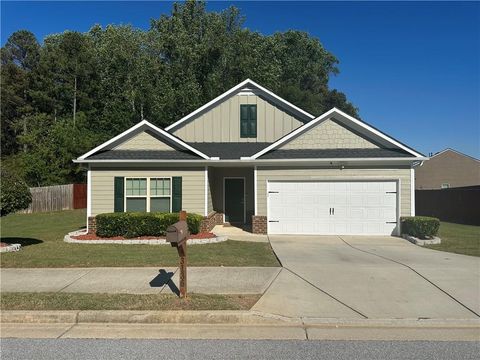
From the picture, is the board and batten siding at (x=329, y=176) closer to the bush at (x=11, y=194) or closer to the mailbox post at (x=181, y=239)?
the bush at (x=11, y=194)

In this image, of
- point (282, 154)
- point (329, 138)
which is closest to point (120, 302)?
point (282, 154)

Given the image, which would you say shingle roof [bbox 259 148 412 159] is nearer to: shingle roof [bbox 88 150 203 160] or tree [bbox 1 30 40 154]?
shingle roof [bbox 88 150 203 160]

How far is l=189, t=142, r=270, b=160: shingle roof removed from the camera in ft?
59.7

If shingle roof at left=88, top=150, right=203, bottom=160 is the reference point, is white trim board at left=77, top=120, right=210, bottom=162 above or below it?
above

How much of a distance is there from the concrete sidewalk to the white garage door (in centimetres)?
689

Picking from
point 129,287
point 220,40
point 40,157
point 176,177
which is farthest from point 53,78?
point 129,287

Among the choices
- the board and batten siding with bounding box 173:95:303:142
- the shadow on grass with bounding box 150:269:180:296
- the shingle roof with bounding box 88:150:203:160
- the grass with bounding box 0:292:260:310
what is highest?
the board and batten siding with bounding box 173:95:303:142

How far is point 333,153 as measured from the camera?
16.6 metres

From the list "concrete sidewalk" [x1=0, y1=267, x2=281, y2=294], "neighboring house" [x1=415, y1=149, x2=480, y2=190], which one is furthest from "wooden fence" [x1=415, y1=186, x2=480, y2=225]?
"concrete sidewalk" [x1=0, y1=267, x2=281, y2=294]

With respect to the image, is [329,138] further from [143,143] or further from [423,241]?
[143,143]

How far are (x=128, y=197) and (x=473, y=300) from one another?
12338mm

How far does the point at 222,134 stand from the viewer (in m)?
20.7

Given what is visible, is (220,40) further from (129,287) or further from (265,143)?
(129,287)

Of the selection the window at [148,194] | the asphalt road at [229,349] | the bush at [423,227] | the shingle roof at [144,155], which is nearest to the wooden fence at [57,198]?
the shingle roof at [144,155]
